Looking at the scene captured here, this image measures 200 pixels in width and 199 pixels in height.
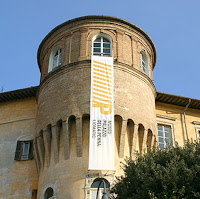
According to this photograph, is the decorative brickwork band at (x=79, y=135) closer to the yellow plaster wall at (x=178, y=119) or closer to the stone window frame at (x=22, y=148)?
the stone window frame at (x=22, y=148)

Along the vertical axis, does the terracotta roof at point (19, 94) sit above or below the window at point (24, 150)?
above

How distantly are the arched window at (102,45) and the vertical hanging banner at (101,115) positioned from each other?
0.90 metres

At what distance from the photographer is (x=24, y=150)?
18.3 meters

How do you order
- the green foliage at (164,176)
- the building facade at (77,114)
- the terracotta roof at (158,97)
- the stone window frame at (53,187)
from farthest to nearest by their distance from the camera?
1. the terracotta roof at (158,97)
2. the building facade at (77,114)
3. the stone window frame at (53,187)
4. the green foliage at (164,176)

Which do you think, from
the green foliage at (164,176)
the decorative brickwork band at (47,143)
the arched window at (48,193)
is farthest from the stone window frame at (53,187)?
the green foliage at (164,176)

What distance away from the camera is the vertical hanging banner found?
14281 millimetres

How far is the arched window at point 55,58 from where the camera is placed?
18.2 m

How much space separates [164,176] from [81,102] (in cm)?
582

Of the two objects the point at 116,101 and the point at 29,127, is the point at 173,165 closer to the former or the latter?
the point at 116,101

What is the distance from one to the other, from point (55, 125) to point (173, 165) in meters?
6.16

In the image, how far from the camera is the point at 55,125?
15.7 meters

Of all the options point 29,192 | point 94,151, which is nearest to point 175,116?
point 94,151

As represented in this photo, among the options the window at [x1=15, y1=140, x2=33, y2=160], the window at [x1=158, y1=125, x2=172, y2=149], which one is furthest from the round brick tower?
the window at [x1=158, y1=125, x2=172, y2=149]

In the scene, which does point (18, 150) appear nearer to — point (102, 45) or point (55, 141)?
point (55, 141)
